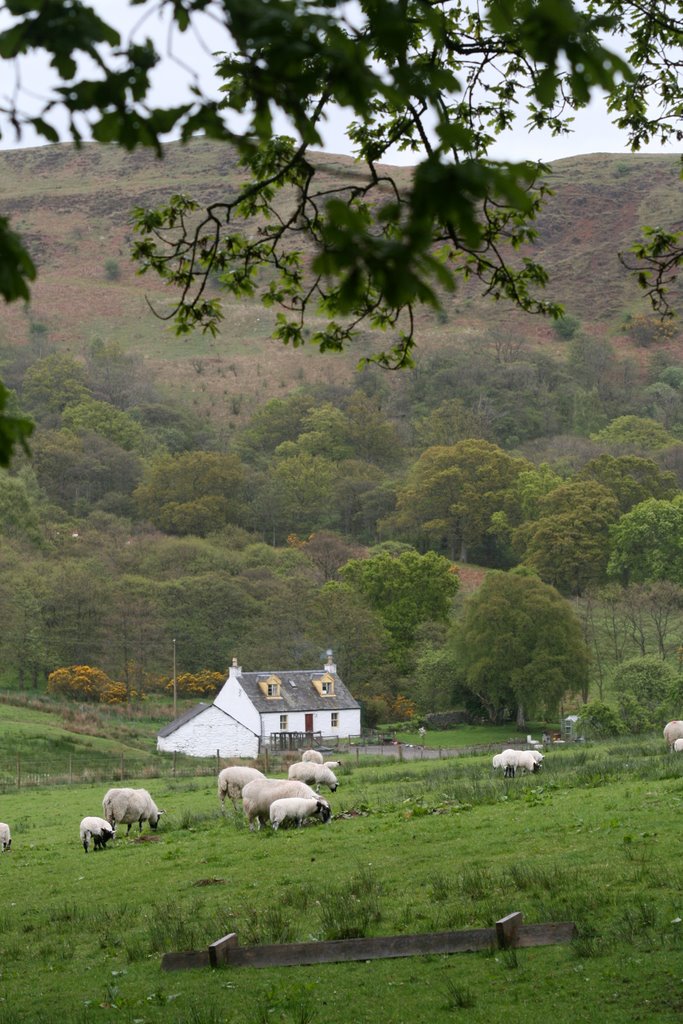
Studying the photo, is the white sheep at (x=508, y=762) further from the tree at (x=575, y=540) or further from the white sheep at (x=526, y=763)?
the tree at (x=575, y=540)

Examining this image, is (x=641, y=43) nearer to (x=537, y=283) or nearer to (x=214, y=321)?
(x=537, y=283)

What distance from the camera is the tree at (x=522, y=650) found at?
66438mm

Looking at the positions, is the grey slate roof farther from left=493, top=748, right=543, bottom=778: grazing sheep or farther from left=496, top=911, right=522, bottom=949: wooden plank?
left=496, top=911, right=522, bottom=949: wooden plank

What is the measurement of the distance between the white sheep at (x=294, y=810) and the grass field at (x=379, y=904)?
1.09ft

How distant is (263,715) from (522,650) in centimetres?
1531

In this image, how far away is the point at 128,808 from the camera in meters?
25.9

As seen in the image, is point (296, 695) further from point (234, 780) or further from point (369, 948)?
point (369, 948)

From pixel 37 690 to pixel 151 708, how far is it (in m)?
8.71

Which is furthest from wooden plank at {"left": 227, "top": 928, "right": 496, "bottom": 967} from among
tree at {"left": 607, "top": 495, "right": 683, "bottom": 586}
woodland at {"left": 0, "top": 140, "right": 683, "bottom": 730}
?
tree at {"left": 607, "top": 495, "right": 683, "bottom": 586}

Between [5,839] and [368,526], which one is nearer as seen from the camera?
[5,839]

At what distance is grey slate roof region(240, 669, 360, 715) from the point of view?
229 feet

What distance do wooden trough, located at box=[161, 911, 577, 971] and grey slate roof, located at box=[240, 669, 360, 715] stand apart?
57837 mm

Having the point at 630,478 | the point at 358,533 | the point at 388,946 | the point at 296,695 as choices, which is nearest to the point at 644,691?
the point at 296,695

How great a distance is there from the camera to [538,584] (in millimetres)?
71875
